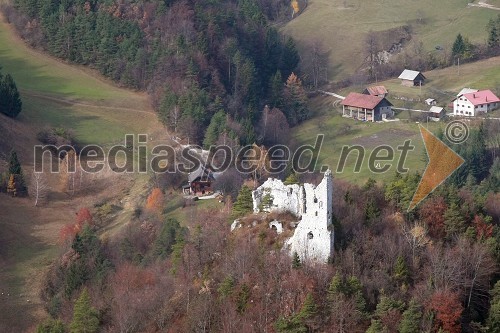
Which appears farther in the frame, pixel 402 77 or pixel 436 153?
pixel 402 77

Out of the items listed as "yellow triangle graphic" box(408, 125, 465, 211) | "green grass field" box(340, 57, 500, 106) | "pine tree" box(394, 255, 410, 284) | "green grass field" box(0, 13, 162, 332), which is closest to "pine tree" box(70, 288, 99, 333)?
"green grass field" box(0, 13, 162, 332)

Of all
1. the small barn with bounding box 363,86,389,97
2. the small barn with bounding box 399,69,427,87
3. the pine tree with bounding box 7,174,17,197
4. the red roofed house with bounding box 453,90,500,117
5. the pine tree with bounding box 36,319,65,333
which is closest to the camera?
the pine tree with bounding box 36,319,65,333

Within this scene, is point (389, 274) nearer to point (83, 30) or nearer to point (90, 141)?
point (90, 141)

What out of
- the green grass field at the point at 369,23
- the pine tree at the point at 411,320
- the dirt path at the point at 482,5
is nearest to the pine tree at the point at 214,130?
the green grass field at the point at 369,23

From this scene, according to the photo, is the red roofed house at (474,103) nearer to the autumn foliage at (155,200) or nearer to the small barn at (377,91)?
the small barn at (377,91)

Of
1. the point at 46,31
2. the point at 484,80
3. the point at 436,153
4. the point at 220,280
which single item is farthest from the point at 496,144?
the point at 46,31

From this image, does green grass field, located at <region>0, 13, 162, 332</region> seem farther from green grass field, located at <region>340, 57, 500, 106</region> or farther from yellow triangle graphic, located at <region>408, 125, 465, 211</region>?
green grass field, located at <region>340, 57, 500, 106</region>
